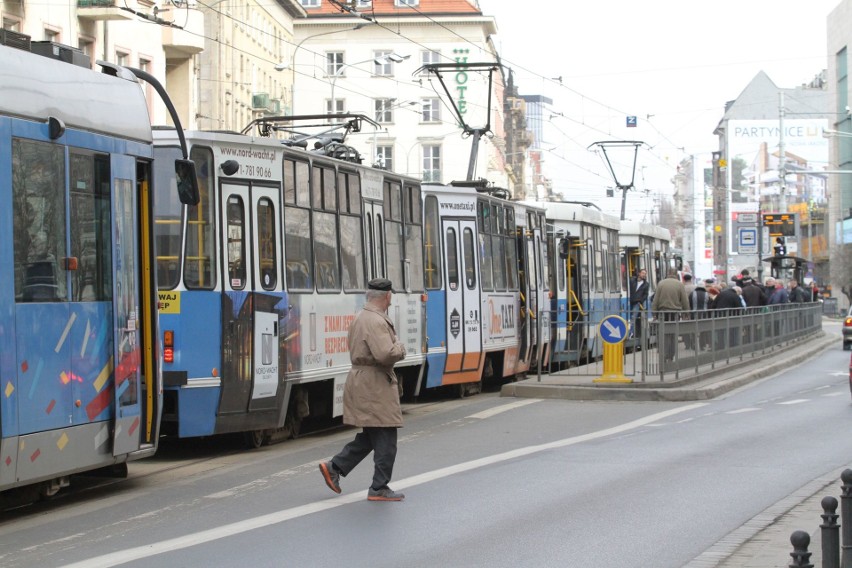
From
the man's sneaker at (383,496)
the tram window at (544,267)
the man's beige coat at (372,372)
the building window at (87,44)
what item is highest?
the building window at (87,44)

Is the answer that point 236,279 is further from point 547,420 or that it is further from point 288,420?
point 547,420

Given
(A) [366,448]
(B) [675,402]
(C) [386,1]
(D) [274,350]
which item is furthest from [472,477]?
(C) [386,1]

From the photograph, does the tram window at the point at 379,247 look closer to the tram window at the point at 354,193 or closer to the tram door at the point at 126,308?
the tram window at the point at 354,193

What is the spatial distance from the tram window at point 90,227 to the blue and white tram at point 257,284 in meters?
2.46

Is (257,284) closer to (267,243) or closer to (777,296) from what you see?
(267,243)

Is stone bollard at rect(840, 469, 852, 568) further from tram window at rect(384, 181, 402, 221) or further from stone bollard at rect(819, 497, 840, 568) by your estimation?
tram window at rect(384, 181, 402, 221)

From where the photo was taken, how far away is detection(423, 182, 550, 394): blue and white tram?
2033 cm

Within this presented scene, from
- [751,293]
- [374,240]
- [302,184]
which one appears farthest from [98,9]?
[302,184]

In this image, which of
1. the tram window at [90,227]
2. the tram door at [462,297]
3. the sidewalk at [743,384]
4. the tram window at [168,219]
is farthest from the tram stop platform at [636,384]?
the tram window at [90,227]

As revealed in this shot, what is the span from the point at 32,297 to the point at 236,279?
409 centimetres

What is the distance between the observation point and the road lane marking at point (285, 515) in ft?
28.1

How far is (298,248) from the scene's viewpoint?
15.0 meters

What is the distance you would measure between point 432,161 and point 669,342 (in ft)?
224

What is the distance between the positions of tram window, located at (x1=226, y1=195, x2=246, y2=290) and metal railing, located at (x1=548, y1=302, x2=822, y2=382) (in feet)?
28.4
